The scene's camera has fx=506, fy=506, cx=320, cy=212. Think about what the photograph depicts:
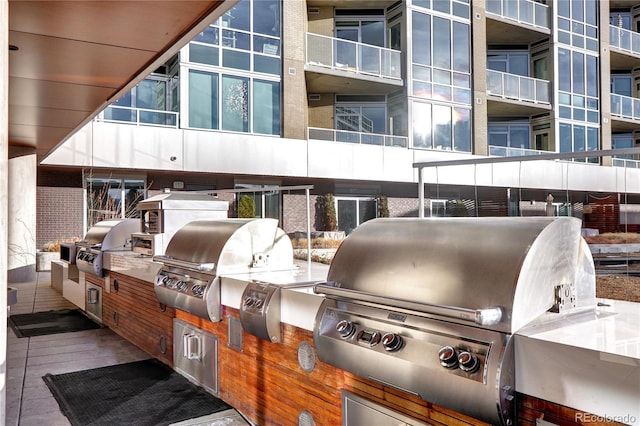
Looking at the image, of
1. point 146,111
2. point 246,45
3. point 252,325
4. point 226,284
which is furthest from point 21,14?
point 246,45

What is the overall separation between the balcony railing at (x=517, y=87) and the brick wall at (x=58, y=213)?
1653 cm

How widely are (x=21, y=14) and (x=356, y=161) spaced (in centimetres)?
1485

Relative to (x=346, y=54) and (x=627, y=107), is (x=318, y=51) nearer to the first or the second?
(x=346, y=54)

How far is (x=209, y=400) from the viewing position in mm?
3957

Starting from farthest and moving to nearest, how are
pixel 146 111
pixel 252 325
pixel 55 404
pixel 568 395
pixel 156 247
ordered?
pixel 146 111
pixel 156 247
pixel 55 404
pixel 252 325
pixel 568 395

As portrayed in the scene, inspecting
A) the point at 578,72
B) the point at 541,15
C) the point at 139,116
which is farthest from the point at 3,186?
the point at 578,72

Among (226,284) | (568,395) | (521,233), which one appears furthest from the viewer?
(226,284)

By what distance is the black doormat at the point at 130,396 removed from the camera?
3.72 m

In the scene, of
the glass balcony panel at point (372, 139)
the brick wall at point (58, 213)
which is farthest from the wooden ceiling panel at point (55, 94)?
the glass balcony panel at point (372, 139)

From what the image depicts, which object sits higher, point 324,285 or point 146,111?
point 146,111

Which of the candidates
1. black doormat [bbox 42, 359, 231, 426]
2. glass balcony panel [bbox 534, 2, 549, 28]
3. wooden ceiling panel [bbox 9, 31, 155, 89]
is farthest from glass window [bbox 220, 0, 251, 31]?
black doormat [bbox 42, 359, 231, 426]

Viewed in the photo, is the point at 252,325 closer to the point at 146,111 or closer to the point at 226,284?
the point at 226,284

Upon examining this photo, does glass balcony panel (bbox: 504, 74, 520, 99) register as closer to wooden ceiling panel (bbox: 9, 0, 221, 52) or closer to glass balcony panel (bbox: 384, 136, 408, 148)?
glass balcony panel (bbox: 384, 136, 408, 148)

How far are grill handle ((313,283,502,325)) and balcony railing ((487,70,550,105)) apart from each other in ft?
68.7
